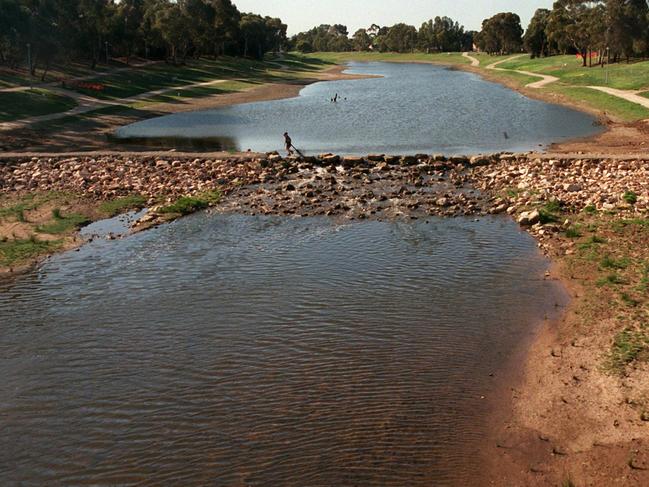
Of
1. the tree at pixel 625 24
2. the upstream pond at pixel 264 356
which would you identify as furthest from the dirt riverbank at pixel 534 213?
the tree at pixel 625 24

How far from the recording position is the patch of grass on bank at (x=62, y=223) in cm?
2687

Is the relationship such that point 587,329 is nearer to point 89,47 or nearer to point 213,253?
point 213,253

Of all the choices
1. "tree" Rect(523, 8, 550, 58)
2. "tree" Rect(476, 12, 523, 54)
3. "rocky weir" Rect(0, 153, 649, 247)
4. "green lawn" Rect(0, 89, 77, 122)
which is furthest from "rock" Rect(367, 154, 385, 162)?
"tree" Rect(476, 12, 523, 54)

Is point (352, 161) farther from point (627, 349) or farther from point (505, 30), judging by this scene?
point (505, 30)

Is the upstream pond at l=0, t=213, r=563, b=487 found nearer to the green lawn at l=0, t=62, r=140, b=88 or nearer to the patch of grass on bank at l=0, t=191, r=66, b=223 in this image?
the patch of grass on bank at l=0, t=191, r=66, b=223

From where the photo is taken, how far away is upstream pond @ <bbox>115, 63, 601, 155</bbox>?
47469 mm

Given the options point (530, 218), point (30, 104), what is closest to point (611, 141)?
point (530, 218)

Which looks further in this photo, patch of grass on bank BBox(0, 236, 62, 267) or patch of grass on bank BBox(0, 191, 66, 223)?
patch of grass on bank BBox(0, 191, 66, 223)

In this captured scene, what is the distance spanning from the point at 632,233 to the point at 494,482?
50.6ft

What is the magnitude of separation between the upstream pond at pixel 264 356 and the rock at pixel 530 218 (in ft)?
2.68

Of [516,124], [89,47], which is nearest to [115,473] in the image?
[516,124]

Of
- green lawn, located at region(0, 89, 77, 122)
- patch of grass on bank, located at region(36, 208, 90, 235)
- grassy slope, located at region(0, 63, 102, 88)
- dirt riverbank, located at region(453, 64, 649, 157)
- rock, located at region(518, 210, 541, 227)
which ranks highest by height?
grassy slope, located at region(0, 63, 102, 88)

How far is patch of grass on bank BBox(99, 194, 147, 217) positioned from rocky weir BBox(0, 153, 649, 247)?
57 centimetres

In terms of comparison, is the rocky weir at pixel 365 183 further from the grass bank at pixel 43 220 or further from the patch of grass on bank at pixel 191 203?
the grass bank at pixel 43 220
